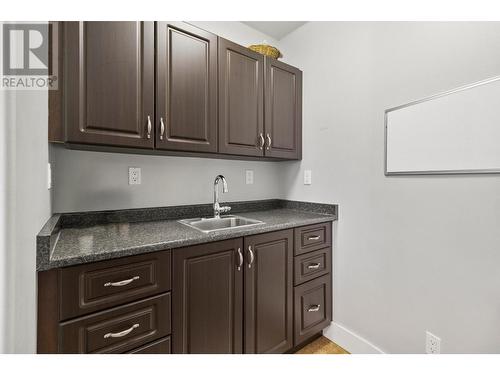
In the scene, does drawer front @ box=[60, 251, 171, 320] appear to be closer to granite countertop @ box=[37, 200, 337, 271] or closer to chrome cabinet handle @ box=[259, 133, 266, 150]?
granite countertop @ box=[37, 200, 337, 271]

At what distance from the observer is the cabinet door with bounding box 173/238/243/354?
119cm

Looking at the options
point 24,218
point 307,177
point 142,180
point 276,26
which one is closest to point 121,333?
point 24,218

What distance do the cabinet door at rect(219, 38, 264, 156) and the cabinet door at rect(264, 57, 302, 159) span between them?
74mm

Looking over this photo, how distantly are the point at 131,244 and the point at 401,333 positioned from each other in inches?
65.8

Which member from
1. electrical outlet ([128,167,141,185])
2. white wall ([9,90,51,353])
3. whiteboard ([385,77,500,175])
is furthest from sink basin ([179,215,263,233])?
whiteboard ([385,77,500,175])

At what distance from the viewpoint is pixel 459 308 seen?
1.31m

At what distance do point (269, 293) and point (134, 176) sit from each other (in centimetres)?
117

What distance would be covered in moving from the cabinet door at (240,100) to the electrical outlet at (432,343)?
1.55 m

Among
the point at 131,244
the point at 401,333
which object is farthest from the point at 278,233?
the point at 401,333

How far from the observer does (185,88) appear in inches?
60.3

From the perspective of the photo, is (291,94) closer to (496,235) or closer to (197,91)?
(197,91)

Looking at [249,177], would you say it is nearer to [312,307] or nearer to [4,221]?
[312,307]

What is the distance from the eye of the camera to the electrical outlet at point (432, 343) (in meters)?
1.38

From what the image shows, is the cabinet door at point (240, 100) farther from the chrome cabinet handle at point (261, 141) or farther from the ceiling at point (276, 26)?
the ceiling at point (276, 26)
